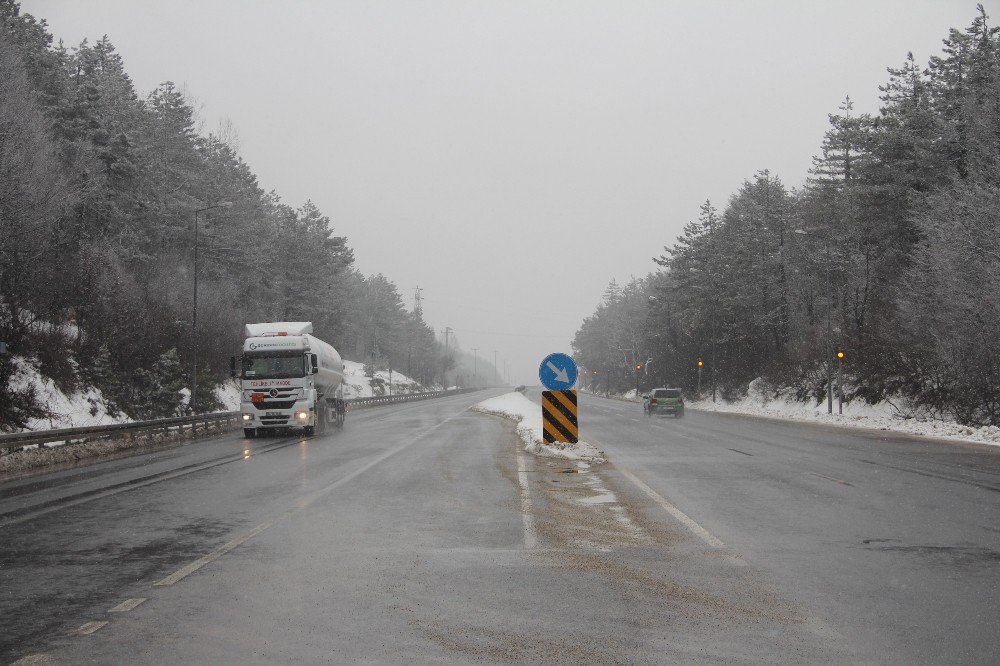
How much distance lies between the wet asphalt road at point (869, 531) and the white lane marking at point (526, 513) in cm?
205

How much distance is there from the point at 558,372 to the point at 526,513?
24.5 feet

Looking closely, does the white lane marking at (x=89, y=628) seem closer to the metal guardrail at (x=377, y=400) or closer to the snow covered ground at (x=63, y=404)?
the snow covered ground at (x=63, y=404)

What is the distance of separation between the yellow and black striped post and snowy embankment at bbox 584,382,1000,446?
14.3m

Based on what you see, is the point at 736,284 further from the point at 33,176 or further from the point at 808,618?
the point at 808,618

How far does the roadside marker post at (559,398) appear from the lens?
59.5 ft

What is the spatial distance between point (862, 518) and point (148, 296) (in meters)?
38.1

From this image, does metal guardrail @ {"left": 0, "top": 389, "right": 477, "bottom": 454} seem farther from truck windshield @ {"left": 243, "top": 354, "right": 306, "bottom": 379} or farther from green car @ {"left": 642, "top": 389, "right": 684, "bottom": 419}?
green car @ {"left": 642, "top": 389, "right": 684, "bottom": 419}

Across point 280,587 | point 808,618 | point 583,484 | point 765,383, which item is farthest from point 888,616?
point 765,383

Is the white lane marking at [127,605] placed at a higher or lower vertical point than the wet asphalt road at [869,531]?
higher

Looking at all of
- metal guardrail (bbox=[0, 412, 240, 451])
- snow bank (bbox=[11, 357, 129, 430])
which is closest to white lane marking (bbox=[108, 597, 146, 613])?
metal guardrail (bbox=[0, 412, 240, 451])

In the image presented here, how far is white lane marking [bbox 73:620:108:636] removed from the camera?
5.56 metres

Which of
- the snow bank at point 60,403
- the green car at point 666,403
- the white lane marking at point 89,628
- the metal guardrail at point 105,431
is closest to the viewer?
the white lane marking at point 89,628

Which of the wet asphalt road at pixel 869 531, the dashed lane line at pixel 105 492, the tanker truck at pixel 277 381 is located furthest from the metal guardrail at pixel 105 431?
the wet asphalt road at pixel 869 531

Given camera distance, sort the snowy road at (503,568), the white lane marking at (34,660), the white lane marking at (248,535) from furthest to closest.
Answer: the white lane marking at (248,535)
the snowy road at (503,568)
the white lane marking at (34,660)
